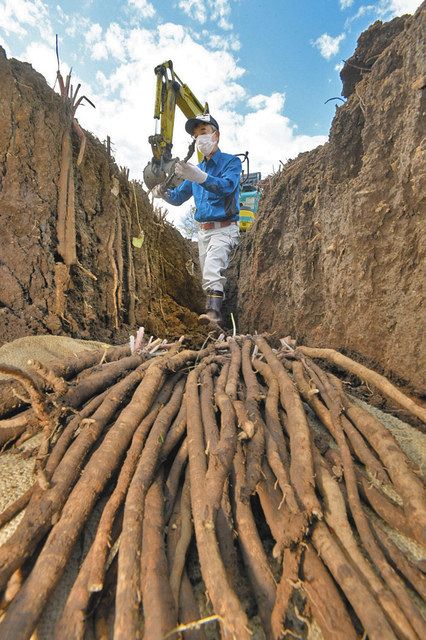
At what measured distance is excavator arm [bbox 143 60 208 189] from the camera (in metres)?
3.37

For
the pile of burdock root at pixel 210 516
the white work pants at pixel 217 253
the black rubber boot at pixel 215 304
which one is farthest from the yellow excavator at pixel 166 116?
the pile of burdock root at pixel 210 516

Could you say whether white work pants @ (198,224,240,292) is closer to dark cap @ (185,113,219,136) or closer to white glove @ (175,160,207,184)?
white glove @ (175,160,207,184)

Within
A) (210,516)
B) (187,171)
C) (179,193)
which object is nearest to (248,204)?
(179,193)

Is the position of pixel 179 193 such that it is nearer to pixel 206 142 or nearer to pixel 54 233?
pixel 206 142

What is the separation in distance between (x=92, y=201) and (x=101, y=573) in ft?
10.8

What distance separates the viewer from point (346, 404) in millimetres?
1339

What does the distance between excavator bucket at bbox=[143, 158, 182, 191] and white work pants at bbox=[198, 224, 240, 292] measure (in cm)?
94

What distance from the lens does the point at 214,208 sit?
13.1 feet

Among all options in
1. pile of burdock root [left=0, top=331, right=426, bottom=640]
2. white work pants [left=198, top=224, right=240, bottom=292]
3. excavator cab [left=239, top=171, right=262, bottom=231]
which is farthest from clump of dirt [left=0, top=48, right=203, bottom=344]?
excavator cab [left=239, top=171, right=262, bottom=231]

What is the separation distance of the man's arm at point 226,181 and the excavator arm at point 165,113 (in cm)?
42

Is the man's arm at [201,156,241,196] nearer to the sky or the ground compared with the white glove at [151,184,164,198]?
nearer to the sky

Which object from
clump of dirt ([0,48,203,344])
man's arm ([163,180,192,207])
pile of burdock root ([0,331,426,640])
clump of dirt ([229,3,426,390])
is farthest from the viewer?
man's arm ([163,180,192,207])

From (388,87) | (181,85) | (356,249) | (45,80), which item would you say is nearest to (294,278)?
(356,249)

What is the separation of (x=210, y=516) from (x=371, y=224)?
182 cm
